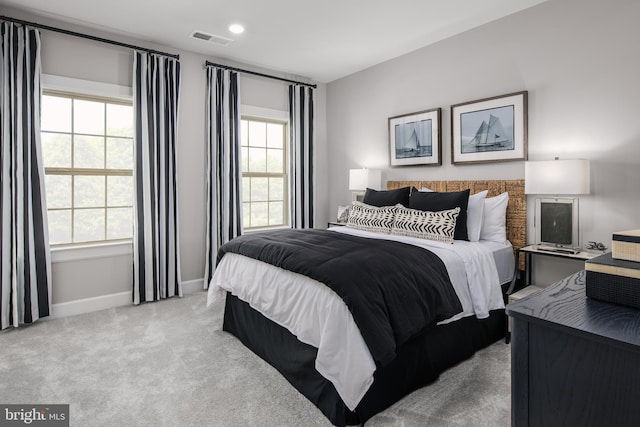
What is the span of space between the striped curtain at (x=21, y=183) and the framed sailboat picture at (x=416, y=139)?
11.8 feet

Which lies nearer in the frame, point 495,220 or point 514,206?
point 495,220

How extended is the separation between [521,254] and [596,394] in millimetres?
2810

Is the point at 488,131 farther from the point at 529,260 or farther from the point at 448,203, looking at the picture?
Result: the point at 529,260

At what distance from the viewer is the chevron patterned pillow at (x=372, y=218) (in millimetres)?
3361

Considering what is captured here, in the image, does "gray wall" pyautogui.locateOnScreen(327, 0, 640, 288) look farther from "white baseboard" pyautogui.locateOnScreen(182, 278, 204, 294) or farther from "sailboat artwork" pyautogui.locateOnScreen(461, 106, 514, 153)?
"white baseboard" pyautogui.locateOnScreen(182, 278, 204, 294)

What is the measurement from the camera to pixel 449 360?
2441 millimetres

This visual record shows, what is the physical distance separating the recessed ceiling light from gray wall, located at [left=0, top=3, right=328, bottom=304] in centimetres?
84

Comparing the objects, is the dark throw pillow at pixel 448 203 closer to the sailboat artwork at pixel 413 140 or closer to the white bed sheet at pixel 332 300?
the white bed sheet at pixel 332 300

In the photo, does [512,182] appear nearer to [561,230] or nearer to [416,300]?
[561,230]

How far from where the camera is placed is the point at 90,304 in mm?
3691

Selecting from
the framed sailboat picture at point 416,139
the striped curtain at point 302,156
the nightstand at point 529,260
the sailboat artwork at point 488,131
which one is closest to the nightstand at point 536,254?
the nightstand at point 529,260

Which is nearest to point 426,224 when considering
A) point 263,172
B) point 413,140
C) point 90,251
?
point 413,140

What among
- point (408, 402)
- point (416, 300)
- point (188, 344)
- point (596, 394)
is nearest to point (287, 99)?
point (188, 344)

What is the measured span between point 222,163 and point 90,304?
2.01 m
